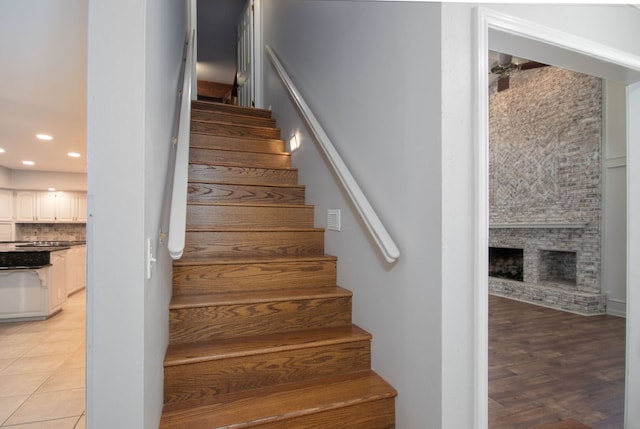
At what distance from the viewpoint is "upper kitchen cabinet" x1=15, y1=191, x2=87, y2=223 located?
7.35 meters

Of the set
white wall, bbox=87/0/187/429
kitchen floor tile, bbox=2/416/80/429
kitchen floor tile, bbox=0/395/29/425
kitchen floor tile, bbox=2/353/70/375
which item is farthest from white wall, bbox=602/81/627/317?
kitchen floor tile, bbox=2/353/70/375

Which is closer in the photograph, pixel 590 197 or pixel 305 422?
pixel 305 422

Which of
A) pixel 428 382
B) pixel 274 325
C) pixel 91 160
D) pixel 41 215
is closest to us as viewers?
pixel 91 160

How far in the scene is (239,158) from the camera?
3.01m

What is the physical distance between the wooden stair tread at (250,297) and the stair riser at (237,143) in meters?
1.56

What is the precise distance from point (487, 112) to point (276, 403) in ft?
5.00

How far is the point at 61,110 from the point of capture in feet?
11.5

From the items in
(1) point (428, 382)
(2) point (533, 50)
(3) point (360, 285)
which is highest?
(2) point (533, 50)

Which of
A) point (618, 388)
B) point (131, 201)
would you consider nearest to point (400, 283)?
point (131, 201)

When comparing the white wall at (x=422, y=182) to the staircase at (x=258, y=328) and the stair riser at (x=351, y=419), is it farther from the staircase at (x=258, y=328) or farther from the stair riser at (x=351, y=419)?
the staircase at (x=258, y=328)

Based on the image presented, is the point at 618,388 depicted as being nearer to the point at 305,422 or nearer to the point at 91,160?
the point at 305,422

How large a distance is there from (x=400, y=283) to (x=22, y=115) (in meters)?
4.45

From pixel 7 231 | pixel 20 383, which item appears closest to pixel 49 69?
pixel 20 383

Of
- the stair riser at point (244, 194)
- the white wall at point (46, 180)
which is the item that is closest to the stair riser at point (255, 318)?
the stair riser at point (244, 194)
